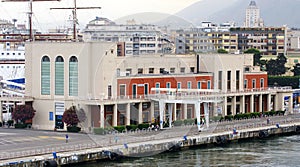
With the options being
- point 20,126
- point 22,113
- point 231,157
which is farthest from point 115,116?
point 231,157

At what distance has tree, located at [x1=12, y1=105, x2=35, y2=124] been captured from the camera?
4362cm

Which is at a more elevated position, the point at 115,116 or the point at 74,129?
the point at 115,116

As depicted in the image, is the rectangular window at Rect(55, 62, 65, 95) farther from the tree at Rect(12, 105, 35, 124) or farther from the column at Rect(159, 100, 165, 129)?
the column at Rect(159, 100, 165, 129)

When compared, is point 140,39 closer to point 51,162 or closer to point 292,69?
point 292,69

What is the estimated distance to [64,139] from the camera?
38.6 meters

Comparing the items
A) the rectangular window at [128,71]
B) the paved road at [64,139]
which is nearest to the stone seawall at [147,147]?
the paved road at [64,139]

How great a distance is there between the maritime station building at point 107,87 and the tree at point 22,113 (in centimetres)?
86

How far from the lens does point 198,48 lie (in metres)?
60.7

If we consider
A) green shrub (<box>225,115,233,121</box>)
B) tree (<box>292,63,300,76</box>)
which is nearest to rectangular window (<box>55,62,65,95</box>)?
green shrub (<box>225,115,233,121</box>)

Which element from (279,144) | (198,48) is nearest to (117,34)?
(198,48)

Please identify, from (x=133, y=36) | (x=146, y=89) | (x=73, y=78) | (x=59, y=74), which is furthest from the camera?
(x=133, y=36)

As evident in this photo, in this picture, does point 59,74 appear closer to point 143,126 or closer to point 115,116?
point 115,116

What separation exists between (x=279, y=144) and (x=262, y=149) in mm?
2313

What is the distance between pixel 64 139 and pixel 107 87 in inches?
234
